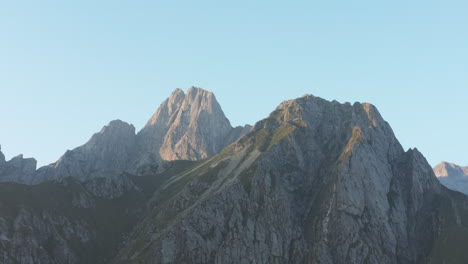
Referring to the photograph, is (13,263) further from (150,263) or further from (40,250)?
(150,263)

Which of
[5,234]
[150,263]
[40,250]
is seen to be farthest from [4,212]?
[150,263]

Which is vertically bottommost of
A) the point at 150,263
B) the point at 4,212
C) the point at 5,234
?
the point at 150,263

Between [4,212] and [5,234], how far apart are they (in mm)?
15152

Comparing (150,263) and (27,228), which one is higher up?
(27,228)

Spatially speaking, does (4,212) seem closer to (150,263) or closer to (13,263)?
(13,263)

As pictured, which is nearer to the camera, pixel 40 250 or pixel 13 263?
pixel 13 263

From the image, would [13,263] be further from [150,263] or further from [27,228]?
[150,263]

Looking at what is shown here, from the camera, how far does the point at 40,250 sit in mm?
193625

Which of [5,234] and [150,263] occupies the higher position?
[5,234]

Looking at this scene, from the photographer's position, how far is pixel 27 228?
196 m

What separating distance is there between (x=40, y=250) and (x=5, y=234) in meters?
17.2

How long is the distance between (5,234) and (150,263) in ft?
223

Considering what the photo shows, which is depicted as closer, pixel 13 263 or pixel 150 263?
pixel 13 263

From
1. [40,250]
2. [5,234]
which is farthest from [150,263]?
[5,234]
